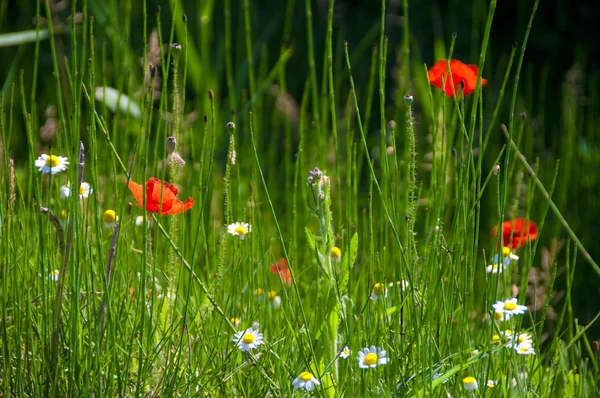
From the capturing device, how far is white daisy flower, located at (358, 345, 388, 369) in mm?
1052

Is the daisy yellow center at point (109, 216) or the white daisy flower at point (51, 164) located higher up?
the white daisy flower at point (51, 164)

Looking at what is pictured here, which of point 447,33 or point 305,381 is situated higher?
point 447,33

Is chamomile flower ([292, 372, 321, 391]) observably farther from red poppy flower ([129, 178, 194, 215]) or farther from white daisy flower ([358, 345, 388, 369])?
red poppy flower ([129, 178, 194, 215])

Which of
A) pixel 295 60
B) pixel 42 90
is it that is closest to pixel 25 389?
pixel 42 90

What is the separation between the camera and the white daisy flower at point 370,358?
105 cm

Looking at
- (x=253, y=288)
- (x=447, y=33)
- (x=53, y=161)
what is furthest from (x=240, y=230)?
(x=447, y=33)

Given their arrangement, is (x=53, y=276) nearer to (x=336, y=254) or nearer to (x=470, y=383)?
(x=336, y=254)

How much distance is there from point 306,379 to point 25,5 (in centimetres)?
248

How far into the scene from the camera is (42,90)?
3033mm

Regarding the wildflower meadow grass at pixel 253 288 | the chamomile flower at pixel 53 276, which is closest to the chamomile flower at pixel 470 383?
the wildflower meadow grass at pixel 253 288

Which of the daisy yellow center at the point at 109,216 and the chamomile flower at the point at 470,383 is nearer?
the chamomile flower at the point at 470,383

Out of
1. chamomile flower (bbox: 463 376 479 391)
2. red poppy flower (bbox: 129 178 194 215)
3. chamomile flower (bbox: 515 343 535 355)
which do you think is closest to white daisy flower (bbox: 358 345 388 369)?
chamomile flower (bbox: 463 376 479 391)

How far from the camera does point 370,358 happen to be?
1059 millimetres

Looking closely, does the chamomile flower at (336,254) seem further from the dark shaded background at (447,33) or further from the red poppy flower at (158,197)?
the dark shaded background at (447,33)
